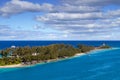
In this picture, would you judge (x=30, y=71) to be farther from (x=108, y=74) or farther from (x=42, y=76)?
(x=108, y=74)

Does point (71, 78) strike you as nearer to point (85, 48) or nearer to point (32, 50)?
point (32, 50)

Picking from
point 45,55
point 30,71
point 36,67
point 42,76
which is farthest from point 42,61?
point 42,76

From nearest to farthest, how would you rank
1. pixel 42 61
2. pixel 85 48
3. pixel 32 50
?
pixel 42 61 < pixel 32 50 < pixel 85 48

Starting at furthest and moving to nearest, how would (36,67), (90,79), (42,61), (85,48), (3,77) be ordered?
1. (85,48)
2. (42,61)
3. (36,67)
4. (3,77)
5. (90,79)

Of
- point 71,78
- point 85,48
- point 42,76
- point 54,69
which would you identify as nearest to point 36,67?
point 54,69

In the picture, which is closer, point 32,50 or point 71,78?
point 71,78

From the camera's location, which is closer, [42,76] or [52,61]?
[42,76]

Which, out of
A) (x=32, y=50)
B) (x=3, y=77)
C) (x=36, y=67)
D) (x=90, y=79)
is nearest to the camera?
(x=90, y=79)

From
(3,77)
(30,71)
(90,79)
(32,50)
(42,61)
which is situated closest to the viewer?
(90,79)
